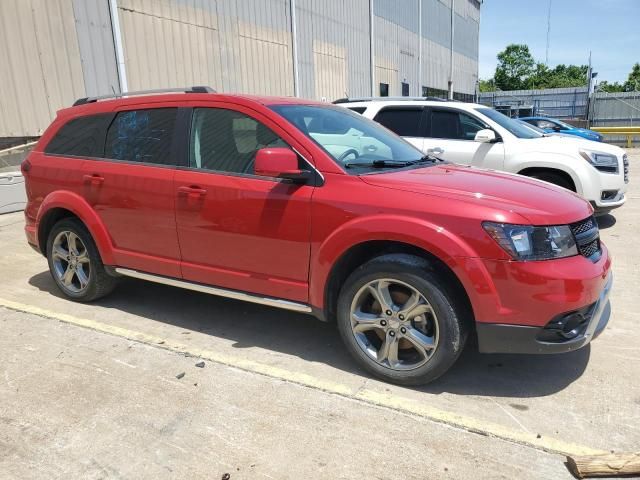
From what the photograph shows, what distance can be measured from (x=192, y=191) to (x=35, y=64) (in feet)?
25.3

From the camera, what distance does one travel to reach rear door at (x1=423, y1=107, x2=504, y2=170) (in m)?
7.39

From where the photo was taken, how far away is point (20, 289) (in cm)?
526

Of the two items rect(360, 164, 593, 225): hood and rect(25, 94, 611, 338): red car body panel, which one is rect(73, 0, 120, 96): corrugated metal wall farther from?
rect(360, 164, 593, 225): hood

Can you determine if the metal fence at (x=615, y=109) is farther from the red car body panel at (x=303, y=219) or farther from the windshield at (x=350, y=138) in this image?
the red car body panel at (x=303, y=219)

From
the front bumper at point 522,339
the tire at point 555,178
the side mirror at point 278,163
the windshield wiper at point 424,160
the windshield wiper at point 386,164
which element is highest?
the side mirror at point 278,163

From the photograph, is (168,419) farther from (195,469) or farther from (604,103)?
(604,103)

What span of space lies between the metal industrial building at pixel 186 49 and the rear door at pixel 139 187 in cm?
625

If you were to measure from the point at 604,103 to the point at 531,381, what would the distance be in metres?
31.2

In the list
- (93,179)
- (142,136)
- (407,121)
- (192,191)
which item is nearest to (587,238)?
(192,191)

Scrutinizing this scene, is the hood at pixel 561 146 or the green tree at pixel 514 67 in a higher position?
the green tree at pixel 514 67

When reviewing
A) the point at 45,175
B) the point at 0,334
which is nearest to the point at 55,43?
the point at 45,175

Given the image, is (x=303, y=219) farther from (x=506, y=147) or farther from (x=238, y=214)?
(x=506, y=147)

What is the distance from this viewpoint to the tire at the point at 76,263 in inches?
180

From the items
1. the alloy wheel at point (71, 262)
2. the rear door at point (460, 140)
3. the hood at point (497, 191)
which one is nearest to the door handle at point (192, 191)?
the hood at point (497, 191)
